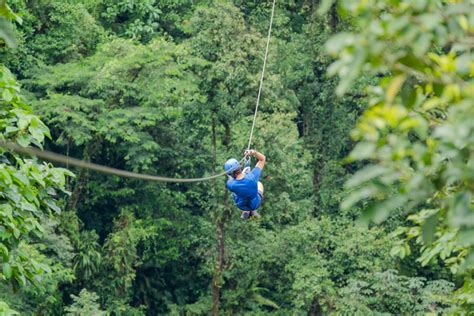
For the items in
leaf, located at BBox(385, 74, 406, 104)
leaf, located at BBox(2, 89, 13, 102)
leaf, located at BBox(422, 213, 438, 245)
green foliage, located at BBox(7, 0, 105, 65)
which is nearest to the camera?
leaf, located at BBox(385, 74, 406, 104)

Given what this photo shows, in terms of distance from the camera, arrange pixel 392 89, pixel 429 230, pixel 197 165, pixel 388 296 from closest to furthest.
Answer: pixel 392 89 → pixel 429 230 → pixel 388 296 → pixel 197 165

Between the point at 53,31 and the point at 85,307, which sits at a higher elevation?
the point at 53,31

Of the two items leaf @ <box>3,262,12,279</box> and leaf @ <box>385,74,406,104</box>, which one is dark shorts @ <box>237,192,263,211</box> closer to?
leaf @ <box>3,262,12,279</box>

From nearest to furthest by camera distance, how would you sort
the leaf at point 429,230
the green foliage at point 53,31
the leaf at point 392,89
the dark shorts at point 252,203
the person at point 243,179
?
the leaf at point 392,89 < the leaf at point 429,230 < the person at point 243,179 < the dark shorts at point 252,203 < the green foliage at point 53,31

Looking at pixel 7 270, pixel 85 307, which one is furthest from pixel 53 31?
pixel 7 270

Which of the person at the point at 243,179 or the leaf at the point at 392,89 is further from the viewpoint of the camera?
the person at the point at 243,179

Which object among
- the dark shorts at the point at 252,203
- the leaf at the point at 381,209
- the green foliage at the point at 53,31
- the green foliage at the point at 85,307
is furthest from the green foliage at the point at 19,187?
the green foliage at the point at 53,31

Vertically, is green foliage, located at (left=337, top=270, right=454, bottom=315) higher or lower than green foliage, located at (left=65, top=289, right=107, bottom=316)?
higher

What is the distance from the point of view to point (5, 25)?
2.88 meters

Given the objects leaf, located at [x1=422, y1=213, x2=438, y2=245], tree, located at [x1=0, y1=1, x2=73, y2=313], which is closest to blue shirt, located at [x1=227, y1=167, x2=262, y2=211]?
tree, located at [x1=0, y1=1, x2=73, y2=313]

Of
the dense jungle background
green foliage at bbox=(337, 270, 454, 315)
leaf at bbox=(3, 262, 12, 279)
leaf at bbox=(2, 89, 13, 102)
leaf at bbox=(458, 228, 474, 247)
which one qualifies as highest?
the dense jungle background

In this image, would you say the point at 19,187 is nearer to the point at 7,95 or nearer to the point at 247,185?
the point at 7,95

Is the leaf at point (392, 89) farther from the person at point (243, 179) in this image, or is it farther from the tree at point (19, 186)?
the person at point (243, 179)

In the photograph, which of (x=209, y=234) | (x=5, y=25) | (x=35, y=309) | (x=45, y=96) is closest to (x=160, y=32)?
(x=45, y=96)
